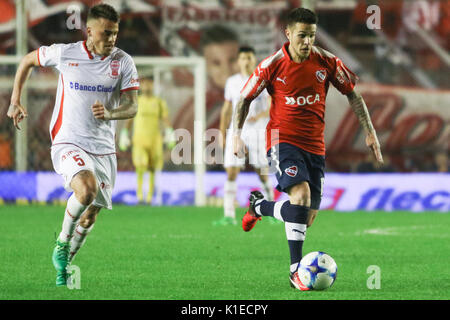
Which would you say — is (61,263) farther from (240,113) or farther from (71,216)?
(240,113)

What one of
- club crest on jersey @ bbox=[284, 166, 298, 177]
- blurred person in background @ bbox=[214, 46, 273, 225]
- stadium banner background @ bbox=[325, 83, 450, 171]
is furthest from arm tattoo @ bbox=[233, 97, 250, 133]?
stadium banner background @ bbox=[325, 83, 450, 171]

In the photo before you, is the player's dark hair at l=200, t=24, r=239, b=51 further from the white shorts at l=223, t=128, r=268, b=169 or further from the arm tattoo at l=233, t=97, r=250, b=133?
the arm tattoo at l=233, t=97, r=250, b=133

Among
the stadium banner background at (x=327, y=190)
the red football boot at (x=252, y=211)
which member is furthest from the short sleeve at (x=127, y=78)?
the stadium banner background at (x=327, y=190)

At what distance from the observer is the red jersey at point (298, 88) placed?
22.9 ft

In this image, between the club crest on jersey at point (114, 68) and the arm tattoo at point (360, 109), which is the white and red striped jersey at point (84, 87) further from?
the arm tattoo at point (360, 109)

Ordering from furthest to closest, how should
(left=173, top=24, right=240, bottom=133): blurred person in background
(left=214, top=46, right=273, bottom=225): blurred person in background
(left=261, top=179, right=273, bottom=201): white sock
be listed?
(left=173, top=24, right=240, bottom=133): blurred person in background
(left=261, top=179, right=273, bottom=201): white sock
(left=214, top=46, right=273, bottom=225): blurred person in background

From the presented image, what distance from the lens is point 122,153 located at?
18.1 metres

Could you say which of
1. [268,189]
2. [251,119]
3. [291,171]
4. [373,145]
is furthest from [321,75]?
[268,189]

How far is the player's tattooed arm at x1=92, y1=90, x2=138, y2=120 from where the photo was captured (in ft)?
22.0

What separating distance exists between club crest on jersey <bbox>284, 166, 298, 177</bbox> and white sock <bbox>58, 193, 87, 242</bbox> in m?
1.40

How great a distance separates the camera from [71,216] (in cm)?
671

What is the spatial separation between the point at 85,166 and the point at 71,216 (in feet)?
1.14

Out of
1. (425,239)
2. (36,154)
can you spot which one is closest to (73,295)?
(425,239)

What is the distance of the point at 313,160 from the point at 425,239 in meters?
3.99
